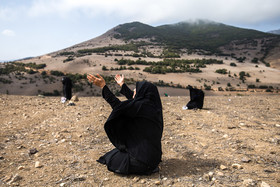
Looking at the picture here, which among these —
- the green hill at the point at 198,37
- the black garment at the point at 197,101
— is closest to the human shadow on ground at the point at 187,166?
the black garment at the point at 197,101

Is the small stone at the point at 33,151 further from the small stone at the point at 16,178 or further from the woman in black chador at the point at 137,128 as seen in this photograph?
the woman in black chador at the point at 137,128

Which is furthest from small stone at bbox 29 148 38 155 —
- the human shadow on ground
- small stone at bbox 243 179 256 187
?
small stone at bbox 243 179 256 187

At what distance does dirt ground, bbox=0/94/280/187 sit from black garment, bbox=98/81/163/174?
0.83 feet

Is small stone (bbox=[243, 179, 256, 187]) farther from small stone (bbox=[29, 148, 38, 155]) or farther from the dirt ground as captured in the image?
small stone (bbox=[29, 148, 38, 155])

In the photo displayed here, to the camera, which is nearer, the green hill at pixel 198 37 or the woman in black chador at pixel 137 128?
the woman in black chador at pixel 137 128

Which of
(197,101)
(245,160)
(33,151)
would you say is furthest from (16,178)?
(197,101)

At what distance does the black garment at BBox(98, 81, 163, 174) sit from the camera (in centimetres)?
292

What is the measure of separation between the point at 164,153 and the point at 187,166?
0.79 meters

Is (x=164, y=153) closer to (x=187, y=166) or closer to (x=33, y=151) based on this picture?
(x=187, y=166)

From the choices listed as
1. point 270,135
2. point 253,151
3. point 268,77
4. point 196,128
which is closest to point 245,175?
point 253,151

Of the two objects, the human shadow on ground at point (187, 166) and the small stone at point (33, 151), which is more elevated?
the small stone at point (33, 151)

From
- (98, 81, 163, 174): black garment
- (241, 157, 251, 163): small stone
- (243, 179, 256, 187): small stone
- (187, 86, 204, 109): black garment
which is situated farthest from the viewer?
(187, 86, 204, 109): black garment

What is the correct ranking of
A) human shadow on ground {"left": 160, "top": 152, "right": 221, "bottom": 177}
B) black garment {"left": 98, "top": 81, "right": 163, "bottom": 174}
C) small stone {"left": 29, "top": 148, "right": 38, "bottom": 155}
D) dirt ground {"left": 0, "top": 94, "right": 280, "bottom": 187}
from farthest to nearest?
small stone {"left": 29, "top": 148, "right": 38, "bottom": 155}
human shadow on ground {"left": 160, "top": 152, "right": 221, "bottom": 177}
dirt ground {"left": 0, "top": 94, "right": 280, "bottom": 187}
black garment {"left": 98, "top": 81, "right": 163, "bottom": 174}

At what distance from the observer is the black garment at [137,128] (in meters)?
2.92
